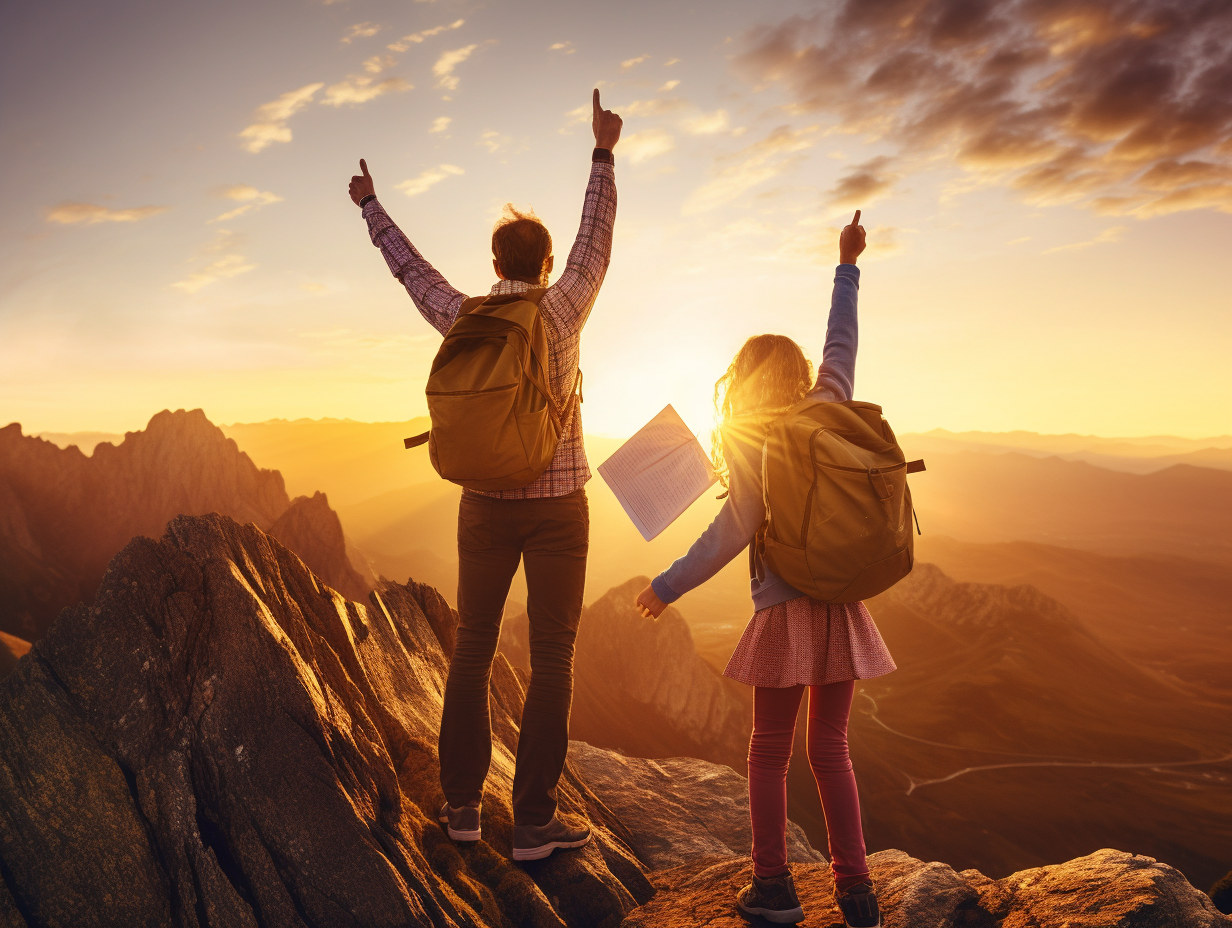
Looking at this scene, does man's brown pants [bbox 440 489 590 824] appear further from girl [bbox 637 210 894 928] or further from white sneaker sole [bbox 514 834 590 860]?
girl [bbox 637 210 894 928]

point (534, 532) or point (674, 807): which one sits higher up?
point (534, 532)

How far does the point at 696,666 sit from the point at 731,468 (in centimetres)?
6390

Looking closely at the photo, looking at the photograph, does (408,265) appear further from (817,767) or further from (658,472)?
(817,767)

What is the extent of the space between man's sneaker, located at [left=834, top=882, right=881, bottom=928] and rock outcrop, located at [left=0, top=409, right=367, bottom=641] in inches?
2998

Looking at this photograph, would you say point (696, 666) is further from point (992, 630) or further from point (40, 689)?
point (40, 689)

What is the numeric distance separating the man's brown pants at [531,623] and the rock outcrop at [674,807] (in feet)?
9.40

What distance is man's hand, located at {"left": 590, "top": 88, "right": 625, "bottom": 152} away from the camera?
344 cm

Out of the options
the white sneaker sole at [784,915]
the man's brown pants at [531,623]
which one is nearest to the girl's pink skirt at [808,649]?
the man's brown pants at [531,623]

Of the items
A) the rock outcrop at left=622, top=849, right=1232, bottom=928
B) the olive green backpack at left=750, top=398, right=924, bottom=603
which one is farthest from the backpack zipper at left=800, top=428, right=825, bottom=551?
the rock outcrop at left=622, top=849, right=1232, bottom=928

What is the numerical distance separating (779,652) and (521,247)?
2.48 meters

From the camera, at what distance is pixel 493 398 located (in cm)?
290

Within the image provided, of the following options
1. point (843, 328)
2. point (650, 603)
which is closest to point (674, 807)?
point (650, 603)

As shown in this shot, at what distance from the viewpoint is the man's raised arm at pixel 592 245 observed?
3239 mm

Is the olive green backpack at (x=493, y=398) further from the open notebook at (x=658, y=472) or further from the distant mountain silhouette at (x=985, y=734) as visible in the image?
the distant mountain silhouette at (x=985, y=734)
